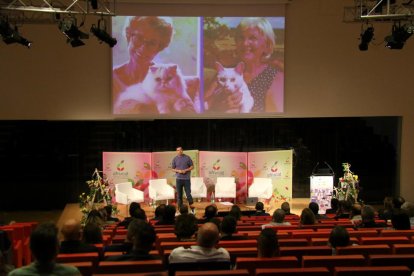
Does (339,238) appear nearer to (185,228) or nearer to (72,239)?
(185,228)

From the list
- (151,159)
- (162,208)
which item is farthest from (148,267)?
(151,159)

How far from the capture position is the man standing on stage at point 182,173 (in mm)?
12015

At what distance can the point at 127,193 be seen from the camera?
11.8 metres

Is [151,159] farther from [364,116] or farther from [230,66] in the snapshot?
[364,116]

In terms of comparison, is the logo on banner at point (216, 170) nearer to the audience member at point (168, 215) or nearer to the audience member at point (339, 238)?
the audience member at point (168, 215)

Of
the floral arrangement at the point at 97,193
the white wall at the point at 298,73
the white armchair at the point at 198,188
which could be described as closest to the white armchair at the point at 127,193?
the floral arrangement at the point at 97,193

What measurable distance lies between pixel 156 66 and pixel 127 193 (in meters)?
3.19

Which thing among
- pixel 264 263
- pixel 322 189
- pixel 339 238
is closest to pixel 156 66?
pixel 322 189

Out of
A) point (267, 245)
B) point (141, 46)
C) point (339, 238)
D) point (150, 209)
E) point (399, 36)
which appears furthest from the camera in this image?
point (141, 46)

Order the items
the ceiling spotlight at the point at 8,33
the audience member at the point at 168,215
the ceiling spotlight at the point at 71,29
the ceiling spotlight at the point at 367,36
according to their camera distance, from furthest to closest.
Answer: the ceiling spotlight at the point at 367,36 → the ceiling spotlight at the point at 71,29 → the ceiling spotlight at the point at 8,33 → the audience member at the point at 168,215

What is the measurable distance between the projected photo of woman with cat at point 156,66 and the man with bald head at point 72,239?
823 centimetres

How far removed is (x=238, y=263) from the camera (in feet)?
14.1

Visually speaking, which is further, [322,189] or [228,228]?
[322,189]

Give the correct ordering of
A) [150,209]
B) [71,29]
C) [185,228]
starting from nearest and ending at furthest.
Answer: [185,228], [71,29], [150,209]
